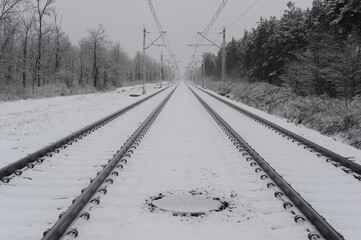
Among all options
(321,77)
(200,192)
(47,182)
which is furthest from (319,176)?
(321,77)

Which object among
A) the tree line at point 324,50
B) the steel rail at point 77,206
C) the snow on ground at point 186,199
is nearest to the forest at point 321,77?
the tree line at point 324,50

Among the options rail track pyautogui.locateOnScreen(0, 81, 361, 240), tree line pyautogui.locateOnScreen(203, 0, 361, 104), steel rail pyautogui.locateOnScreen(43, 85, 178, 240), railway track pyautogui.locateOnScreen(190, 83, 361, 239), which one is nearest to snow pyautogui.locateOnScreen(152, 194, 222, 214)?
rail track pyautogui.locateOnScreen(0, 81, 361, 240)

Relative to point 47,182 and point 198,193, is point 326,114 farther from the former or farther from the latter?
point 47,182

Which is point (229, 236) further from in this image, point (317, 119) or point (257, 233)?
point (317, 119)

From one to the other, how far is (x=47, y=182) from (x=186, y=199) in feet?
→ 7.52

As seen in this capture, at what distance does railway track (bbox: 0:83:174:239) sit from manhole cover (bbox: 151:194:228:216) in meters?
1.24

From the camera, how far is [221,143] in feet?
29.2

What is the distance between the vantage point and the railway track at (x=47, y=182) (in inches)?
148

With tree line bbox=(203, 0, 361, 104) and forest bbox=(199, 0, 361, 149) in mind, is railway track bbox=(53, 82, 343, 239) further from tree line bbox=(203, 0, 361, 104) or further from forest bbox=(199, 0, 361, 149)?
tree line bbox=(203, 0, 361, 104)

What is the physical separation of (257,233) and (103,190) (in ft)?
7.35

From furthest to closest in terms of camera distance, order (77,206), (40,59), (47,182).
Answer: (40,59) → (47,182) → (77,206)

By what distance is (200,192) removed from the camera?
4922mm

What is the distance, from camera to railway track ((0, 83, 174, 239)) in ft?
12.3

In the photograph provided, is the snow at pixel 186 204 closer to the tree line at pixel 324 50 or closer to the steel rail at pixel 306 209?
the steel rail at pixel 306 209
